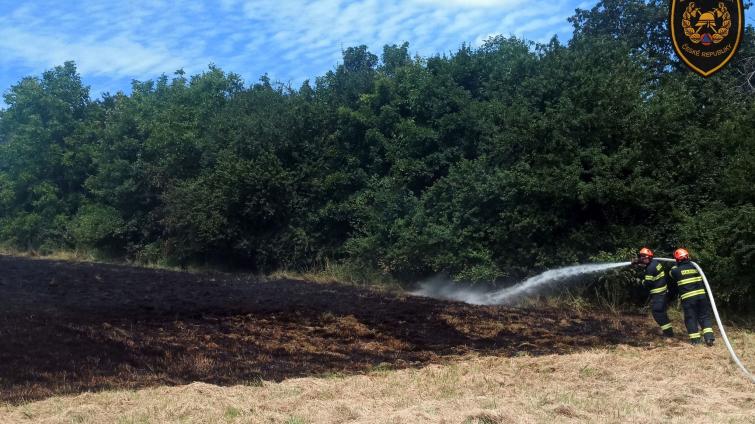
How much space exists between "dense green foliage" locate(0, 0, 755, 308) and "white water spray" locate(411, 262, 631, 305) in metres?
0.48

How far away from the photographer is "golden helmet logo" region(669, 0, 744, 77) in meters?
9.91

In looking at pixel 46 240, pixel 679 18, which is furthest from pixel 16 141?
pixel 679 18

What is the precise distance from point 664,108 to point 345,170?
13.0 metres

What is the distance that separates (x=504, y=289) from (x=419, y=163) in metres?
6.70

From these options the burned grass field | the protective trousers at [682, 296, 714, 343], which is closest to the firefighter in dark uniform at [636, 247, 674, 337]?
the burned grass field

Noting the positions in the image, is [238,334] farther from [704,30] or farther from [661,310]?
[704,30]

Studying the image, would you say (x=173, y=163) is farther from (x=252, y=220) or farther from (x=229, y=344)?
(x=229, y=344)

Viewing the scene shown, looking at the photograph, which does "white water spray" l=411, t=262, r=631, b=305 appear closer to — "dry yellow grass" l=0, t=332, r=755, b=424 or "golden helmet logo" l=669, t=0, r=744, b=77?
"golden helmet logo" l=669, t=0, r=744, b=77

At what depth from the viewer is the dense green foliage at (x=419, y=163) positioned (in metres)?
16.0

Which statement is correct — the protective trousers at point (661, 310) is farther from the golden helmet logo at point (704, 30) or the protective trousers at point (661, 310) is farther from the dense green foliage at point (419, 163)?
the golden helmet logo at point (704, 30)

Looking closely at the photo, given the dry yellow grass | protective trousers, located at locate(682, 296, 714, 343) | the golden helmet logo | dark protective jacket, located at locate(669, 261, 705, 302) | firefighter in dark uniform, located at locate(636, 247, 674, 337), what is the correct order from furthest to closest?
firefighter in dark uniform, located at locate(636, 247, 674, 337) < dark protective jacket, located at locate(669, 261, 705, 302) < protective trousers, located at locate(682, 296, 714, 343) < the golden helmet logo < the dry yellow grass

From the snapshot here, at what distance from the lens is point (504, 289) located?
734 inches

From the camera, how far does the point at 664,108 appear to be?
1619 centimetres

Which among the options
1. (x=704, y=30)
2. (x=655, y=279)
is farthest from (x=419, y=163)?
(x=704, y=30)
